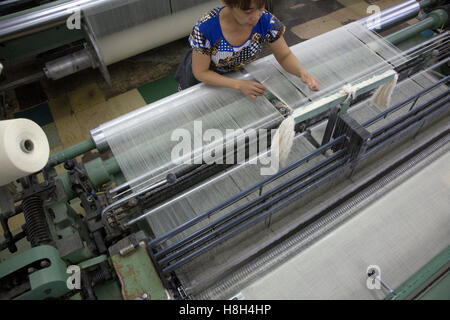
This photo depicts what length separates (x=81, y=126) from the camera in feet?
11.8

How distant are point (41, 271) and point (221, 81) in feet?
4.13

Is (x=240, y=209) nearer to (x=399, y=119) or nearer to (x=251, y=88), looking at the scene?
(x=251, y=88)

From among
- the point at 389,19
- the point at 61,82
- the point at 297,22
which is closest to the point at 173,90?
the point at 61,82

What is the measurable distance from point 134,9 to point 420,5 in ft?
8.75

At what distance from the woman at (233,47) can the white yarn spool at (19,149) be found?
0.90 meters

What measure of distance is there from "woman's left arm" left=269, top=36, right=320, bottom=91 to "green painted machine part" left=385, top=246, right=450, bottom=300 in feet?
3.45

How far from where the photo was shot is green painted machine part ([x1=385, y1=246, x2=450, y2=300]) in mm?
1413

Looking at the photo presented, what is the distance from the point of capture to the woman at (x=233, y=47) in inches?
69.1

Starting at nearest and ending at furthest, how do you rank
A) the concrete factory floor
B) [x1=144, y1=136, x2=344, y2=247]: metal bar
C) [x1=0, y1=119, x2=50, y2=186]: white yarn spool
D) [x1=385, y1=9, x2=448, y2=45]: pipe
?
1. [x1=0, y1=119, x2=50, y2=186]: white yarn spool
2. [x1=144, y1=136, x2=344, y2=247]: metal bar
3. [x1=385, y1=9, x2=448, y2=45]: pipe
4. the concrete factory floor

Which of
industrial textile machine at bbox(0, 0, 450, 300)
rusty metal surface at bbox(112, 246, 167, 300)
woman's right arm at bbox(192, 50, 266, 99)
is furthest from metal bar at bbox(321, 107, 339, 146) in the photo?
rusty metal surface at bbox(112, 246, 167, 300)

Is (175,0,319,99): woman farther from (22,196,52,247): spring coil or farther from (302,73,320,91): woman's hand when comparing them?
(22,196,52,247): spring coil

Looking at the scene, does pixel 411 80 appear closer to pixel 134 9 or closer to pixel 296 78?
pixel 296 78

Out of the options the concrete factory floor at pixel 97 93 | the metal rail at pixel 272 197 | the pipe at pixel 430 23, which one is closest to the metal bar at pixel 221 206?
the metal rail at pixel 272 197

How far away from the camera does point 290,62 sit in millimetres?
1920
